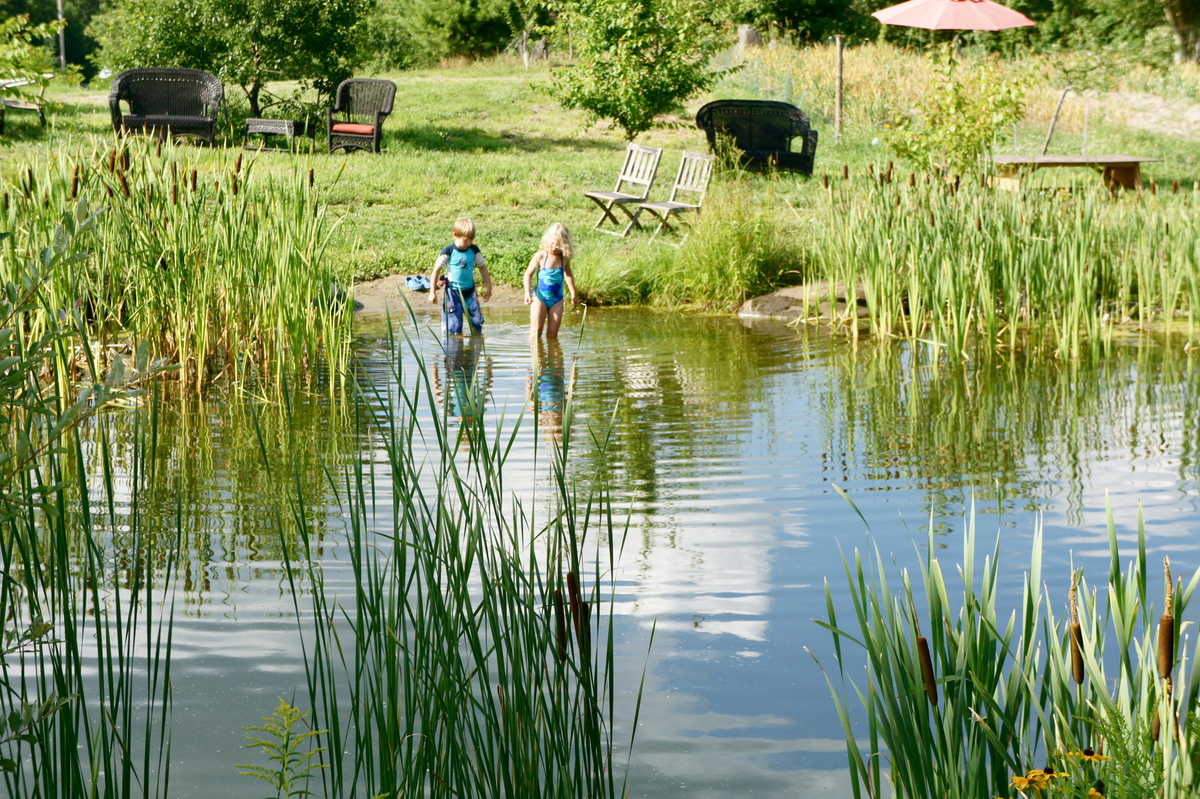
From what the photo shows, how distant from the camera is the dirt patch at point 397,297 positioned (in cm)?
1048

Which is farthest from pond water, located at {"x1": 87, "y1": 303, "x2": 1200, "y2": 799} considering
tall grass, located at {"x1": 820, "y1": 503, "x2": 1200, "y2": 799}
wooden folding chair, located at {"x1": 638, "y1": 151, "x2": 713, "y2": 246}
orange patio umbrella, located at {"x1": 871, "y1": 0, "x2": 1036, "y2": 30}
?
orange patio umbrella, located at {"x1": 871, "y1": 0, "x2": 1036, "y2": 30}

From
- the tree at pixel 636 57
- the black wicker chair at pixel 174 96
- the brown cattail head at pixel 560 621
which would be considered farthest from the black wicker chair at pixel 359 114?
the brown cattail head at pixel 560 621

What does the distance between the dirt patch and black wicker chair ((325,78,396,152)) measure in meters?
6.08

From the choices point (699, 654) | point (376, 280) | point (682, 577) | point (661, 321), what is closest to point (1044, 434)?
point (682, 577)

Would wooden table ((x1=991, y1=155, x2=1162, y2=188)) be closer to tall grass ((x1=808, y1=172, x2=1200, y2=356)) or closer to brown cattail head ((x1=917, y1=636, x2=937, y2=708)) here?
tall grass ((x1=808, y1=172, x2=1200, y2=356))

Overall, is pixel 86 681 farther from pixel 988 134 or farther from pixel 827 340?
pixel 988 134

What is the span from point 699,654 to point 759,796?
2.49 ft

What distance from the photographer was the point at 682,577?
162 inches

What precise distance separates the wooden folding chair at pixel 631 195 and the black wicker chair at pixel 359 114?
3.85m

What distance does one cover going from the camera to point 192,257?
6285 millimetres

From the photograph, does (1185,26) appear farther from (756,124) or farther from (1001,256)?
(1001,256)

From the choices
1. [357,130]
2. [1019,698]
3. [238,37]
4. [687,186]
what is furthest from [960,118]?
[238,37]

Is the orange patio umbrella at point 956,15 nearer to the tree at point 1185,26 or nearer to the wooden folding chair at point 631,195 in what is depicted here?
the wooden folding chair at point 631,195

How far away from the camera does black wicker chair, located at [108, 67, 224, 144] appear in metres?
15.6
